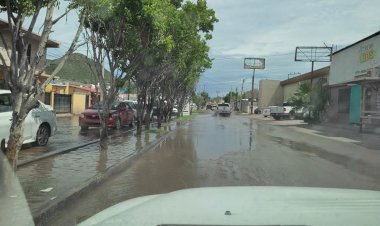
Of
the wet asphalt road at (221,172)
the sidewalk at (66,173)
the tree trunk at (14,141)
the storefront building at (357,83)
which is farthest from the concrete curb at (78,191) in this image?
the storefront building at (357,83)

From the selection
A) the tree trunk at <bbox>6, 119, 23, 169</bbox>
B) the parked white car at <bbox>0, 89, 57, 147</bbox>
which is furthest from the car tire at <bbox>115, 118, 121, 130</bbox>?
the tree trunk at <bbox>6, 119, 23, 169</bbox>

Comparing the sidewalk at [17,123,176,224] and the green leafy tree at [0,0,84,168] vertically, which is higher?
the green leafy tree at [0,0,84,168]

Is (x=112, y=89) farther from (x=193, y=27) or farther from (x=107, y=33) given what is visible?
(x=193, y=27)

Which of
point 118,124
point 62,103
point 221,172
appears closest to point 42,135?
point 221,172

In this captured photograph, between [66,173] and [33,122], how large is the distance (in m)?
4.99

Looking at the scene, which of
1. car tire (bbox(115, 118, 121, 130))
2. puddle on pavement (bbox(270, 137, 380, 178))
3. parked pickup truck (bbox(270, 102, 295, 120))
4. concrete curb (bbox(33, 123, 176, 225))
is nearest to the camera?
concrete curb (bbox(33, 123, 176, 225))

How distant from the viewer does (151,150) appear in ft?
54.9

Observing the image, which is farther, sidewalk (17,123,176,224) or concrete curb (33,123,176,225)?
sidewalk (17,123,176,224)

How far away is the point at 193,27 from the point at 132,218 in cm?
2067

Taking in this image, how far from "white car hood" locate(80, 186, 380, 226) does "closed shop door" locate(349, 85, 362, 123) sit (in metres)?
31.5

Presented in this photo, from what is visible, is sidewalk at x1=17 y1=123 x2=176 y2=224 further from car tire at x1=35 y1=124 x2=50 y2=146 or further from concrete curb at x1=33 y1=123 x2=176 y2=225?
car tire at x1=35 y1=124 x2=50 y2=146

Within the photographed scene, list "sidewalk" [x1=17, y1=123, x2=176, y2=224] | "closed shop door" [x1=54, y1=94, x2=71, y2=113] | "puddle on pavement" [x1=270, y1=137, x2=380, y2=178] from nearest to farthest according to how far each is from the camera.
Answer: "sidewalk" [x1=17, y1=123, x2=176, y2=224]
"puddle on pavement" [x1=270, y1=137, x2=380, y2=178]
"closed shop door" [x1=54, y1=94, x2=71, y2=113]

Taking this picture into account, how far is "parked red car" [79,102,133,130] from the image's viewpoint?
24672 millimetres

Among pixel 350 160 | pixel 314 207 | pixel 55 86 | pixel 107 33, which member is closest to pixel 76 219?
pixel 314 207
